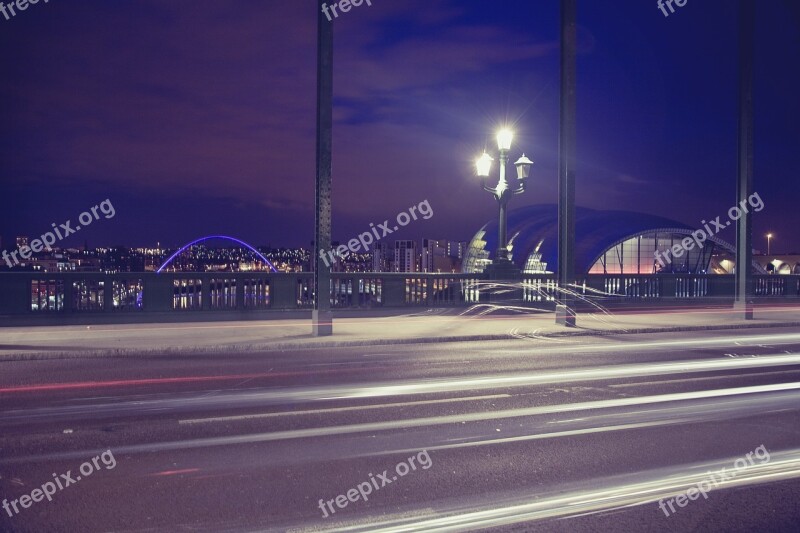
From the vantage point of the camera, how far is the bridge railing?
17781 millimetres

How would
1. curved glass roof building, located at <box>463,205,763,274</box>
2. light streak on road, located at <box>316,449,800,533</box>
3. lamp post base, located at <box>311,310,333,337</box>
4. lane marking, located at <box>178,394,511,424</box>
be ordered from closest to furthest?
light streak on road, located at <box>316,449,800,533</box>, lane marking, located at <box>178,394,511,424</box>, lamp post base, located at <box>311,310,333,337</box>, curved glass roof building, located at <box>463,205,763,274</box>

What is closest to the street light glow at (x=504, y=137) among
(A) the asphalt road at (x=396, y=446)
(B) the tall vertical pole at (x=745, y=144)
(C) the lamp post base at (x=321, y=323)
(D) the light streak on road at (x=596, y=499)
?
(B) the tall vertical pole at (x=745, y=144)

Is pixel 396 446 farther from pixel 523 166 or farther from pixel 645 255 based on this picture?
pixel 645 255

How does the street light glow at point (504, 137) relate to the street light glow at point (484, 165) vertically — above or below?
above

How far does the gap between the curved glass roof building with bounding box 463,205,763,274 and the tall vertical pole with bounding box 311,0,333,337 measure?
46244 millimetres

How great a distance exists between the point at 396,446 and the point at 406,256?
90.6 m

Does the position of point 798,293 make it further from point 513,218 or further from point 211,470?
point 513,218

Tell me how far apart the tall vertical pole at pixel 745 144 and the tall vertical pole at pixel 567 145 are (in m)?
6.72

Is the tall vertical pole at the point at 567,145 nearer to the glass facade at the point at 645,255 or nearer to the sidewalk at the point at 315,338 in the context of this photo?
the sidewalk at the point at 315,338

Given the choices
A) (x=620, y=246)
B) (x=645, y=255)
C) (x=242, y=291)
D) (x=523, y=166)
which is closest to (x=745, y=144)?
(x=523, y=166)

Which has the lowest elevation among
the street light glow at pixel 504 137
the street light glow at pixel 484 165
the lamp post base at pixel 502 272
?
the lamp post base at pixel 502 272

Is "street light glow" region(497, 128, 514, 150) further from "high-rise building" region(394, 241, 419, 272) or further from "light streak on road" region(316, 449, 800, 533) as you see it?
"high-rise building" region(394, 241, 419, 272)

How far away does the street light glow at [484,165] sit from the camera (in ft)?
71.7

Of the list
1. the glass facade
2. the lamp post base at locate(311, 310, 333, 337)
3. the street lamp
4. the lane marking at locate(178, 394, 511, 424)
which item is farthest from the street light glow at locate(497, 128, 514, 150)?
the glass facade
